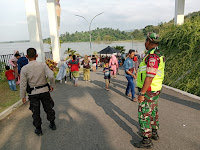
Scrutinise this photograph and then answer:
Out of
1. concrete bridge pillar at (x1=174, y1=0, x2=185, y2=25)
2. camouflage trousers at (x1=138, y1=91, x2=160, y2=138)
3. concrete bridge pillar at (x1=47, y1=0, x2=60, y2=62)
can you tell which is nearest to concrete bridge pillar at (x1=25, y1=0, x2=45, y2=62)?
concrete bridge pillar at (x1=47, y1=0, x2=60, y2=62)

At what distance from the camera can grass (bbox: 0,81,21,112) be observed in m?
5.28

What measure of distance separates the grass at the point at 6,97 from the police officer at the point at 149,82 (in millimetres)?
4483

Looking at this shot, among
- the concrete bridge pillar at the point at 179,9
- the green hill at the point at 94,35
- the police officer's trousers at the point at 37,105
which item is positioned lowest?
the police officer's trousers at the point at 37,105

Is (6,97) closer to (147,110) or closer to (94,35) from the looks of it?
(147,110)

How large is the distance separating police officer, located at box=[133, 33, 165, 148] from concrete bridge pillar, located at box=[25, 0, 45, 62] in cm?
725

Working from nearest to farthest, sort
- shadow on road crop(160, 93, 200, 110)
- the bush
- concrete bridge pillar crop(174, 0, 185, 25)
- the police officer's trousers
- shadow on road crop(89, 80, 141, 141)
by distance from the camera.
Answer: the police officer's trousers
shadow on road crop(89, 80, 141, 141)
shadow on road crop(160, 93, 200, 110)
the bush
concrete bridge pillar crop(174, 0, 185, 25)

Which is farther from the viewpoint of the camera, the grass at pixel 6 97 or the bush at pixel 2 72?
the bush at pixel 2 72

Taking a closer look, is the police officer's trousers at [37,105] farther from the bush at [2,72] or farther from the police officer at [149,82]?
the bush at [2,72]

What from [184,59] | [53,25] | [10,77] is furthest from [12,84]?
[184,59]

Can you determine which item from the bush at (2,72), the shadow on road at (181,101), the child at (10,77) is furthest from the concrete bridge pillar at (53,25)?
the shadow on road at (181,101)

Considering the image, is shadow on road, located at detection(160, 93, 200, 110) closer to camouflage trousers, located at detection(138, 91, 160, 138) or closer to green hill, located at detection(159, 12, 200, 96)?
green hill, located at detection(159, 12, 200, 96)

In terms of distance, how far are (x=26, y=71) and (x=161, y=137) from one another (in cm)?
318

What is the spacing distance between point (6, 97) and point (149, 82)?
19.8ft

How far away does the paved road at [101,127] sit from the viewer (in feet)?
9.86
